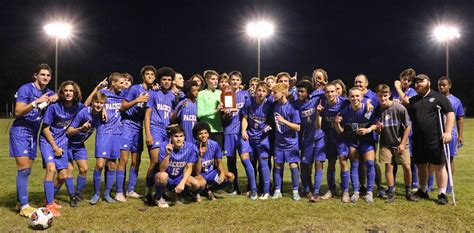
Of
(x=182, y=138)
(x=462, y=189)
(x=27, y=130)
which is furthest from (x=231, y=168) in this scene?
(x=462, y=189)

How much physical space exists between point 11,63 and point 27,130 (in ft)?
190

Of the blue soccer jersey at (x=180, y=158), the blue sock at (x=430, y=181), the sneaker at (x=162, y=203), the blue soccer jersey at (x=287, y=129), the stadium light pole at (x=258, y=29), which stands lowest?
the sneaker at (x=162, y=203)

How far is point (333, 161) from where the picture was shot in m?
6.38

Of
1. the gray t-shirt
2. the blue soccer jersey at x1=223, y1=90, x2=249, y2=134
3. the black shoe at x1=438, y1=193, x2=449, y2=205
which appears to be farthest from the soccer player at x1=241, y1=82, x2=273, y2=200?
the black shoe at x1=438, y1=193, x2=449, y2=205

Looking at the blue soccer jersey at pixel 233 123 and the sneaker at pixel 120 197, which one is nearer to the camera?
the sneaker at pixel 120 197

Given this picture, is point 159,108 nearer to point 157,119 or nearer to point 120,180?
point 157,119

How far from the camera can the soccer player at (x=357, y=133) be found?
19.9 feet

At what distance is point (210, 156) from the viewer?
20.8ft

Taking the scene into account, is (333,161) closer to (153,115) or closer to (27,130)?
(153,115)

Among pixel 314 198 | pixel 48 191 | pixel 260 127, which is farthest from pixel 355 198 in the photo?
pixel 48 191

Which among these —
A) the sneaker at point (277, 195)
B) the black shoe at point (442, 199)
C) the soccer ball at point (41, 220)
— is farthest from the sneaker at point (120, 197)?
the black shoe at point (442, 199)

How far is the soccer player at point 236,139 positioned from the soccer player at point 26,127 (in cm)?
259

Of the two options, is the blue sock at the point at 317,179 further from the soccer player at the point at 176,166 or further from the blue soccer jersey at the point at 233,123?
the soccer player at the point at 176,166

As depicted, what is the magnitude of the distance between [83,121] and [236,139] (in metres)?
2.32
